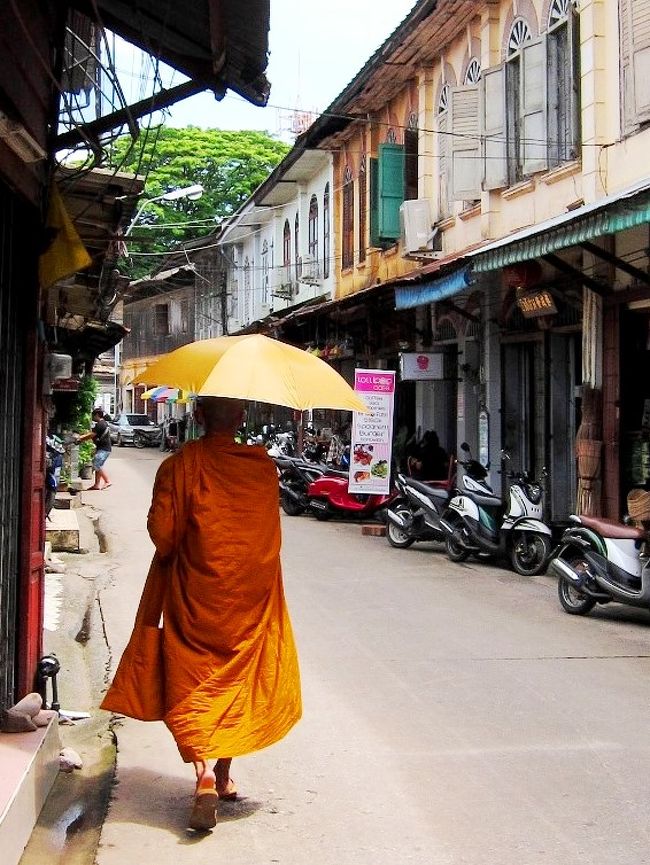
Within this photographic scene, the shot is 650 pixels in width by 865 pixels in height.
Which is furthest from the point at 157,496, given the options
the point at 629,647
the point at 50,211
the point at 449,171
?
the point at 449,171

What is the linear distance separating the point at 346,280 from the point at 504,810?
20.1 meters

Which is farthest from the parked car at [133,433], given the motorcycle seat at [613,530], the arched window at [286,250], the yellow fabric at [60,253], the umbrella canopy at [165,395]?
the yellow fabric at [60,253]

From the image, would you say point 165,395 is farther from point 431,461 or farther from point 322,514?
point 431,461

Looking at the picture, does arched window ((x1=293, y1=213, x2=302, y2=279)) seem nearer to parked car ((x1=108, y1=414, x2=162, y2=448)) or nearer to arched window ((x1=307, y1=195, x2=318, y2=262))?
arched window ((x1=307, y1=195, x2=318, y2=262))

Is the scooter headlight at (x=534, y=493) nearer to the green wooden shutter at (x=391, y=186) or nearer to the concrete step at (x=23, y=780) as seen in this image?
the concrete step at (x=23, y=780)

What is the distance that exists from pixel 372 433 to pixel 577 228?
5.84 meters

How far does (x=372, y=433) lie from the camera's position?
1502cm

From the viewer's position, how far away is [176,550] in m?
4.47

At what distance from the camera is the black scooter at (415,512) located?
42.9 feet

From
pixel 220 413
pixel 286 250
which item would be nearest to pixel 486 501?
pixel 220 413

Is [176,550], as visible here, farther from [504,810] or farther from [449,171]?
[449,171]

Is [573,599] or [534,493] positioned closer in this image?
[573,599]

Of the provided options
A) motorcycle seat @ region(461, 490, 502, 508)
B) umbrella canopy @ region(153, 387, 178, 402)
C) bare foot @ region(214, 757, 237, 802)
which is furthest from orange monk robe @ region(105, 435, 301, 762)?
umbrella canopy @ region(153, 387, 178, 402)

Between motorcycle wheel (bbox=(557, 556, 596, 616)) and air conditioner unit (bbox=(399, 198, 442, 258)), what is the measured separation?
9.56 meters
